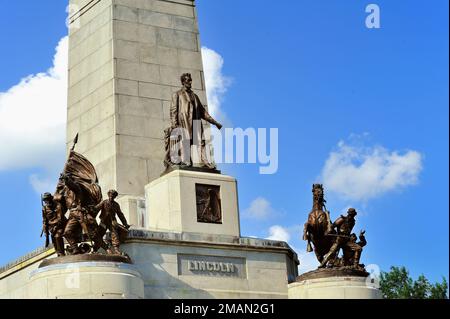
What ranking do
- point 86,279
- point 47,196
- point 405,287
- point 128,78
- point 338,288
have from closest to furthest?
1. point 86,279
2. point 47,196
3. point 338,288
4. point 128,78
5. point 405,287

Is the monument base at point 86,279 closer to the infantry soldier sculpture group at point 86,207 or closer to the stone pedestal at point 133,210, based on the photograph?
the infantry soldier sculpture group at point 86,207

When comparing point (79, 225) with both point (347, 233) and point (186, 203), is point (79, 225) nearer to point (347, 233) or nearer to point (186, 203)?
point (186, 203)

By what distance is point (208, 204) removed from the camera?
25.5m

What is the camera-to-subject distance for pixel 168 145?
2559 centimetres

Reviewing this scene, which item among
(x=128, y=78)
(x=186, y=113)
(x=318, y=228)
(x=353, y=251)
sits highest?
(x=128, y=78)

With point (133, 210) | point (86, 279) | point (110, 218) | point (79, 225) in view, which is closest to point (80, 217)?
point (79, 225)

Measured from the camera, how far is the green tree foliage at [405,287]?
50312 millimetres

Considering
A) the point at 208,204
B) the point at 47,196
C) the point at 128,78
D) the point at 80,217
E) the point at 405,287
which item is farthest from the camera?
the point at 405,287

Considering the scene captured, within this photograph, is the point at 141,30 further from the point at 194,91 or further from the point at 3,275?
the point at 3,275

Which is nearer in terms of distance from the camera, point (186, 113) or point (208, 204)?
point (208, 204)

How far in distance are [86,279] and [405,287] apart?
104 ft

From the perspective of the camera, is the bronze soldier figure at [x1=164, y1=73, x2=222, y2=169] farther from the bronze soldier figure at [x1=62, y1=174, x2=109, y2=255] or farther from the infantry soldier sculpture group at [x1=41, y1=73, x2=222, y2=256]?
the bronze soldier figure at [x1=62, y1=174, x2=109, y2=255]
